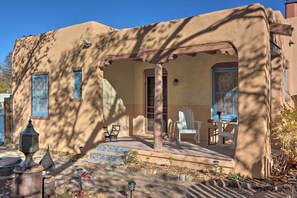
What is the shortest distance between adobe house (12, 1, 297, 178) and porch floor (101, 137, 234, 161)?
44 centimetres

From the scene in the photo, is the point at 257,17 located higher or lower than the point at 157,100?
higher

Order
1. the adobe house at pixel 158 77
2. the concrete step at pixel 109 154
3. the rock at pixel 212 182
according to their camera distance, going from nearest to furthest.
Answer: the rock at pixel 212 182
the adobe house at pixel 158 77
the concrete step at pixel 109 154

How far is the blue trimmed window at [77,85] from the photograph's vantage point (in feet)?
30.6

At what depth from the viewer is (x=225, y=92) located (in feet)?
28.8

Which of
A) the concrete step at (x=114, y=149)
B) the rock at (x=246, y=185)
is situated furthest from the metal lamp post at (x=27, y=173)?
the concrete step at (x=114, y=149)

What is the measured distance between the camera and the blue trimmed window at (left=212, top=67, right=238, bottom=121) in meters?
8.59

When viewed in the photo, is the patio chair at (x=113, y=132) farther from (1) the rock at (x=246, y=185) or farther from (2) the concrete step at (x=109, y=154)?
(1) the rock at (x=246, y=185)

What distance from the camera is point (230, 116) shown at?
863 cm

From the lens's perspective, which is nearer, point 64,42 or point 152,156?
point 152,156

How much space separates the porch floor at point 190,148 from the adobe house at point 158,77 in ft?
1.43

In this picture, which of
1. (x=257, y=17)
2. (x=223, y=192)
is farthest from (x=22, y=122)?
(x=257, y=17)

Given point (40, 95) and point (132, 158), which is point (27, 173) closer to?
point (132, 158)

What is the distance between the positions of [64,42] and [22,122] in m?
3.95

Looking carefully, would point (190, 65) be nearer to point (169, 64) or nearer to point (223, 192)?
point (169, 64)
